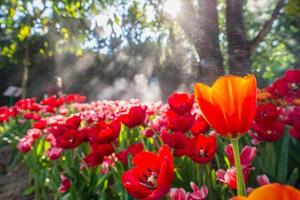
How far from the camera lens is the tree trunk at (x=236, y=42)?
14.4 ft

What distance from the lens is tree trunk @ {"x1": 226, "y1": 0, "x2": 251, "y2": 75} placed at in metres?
4.39

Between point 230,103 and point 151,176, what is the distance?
0.88 ft

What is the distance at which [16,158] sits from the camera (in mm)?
4168

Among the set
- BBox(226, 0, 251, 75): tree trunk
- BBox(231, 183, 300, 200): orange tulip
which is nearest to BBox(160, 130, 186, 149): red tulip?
BBox(231, 183, 300, 200): orange tulip

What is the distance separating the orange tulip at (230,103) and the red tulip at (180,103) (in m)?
0.82

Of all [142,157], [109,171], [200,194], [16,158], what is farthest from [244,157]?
[16,158]

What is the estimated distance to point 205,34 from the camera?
462 cm

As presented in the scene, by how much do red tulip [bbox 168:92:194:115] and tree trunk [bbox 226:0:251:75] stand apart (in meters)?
2.89

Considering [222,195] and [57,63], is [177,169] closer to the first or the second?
[222,195]

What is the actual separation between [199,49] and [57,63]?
14.0 meters

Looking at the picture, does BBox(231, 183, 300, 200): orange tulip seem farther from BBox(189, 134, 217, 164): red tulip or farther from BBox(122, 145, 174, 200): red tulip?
BBox(189, 134, 217, 164): red tulip

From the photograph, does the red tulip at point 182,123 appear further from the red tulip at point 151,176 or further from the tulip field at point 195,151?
the red tulip at point 151,176

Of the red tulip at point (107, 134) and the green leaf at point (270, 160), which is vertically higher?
the red tulip at point (107, 134)

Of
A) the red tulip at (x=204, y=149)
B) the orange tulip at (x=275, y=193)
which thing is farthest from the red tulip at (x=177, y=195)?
the orange tulip at (x=275, y=193)
